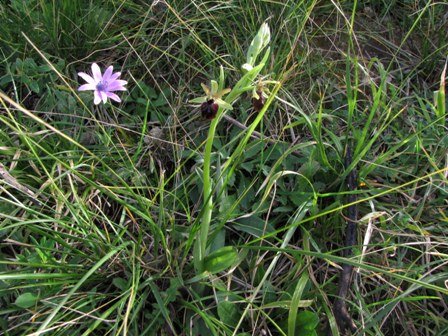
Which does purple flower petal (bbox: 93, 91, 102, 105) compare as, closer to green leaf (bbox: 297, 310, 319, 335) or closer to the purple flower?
the purple flower

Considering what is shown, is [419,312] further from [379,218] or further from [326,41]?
[326,41]

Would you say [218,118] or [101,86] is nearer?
[218,118]

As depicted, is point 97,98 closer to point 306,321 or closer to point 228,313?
point 228,313

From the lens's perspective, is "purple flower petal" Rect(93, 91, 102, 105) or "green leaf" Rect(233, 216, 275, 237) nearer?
"purple flower petal" Rect(93, 91, 102, 105)

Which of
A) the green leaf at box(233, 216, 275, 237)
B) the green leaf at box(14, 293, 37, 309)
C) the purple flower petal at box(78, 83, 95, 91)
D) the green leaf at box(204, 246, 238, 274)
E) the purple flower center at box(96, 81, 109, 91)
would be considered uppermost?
the purple flower petal at box(78, 83, 95, 91)

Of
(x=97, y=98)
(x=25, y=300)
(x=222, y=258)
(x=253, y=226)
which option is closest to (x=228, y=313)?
(x=222, y=258)

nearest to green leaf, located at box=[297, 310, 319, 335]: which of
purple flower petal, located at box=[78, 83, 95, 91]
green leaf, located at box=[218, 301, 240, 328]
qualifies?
green leaf, located at box=[218, 301, 240, 328]

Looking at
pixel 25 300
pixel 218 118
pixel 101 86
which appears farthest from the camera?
pixel 101 86

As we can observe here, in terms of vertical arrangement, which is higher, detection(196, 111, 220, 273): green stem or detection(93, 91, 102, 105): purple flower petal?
detection(93, 91, 102, 105): purple flower petal
